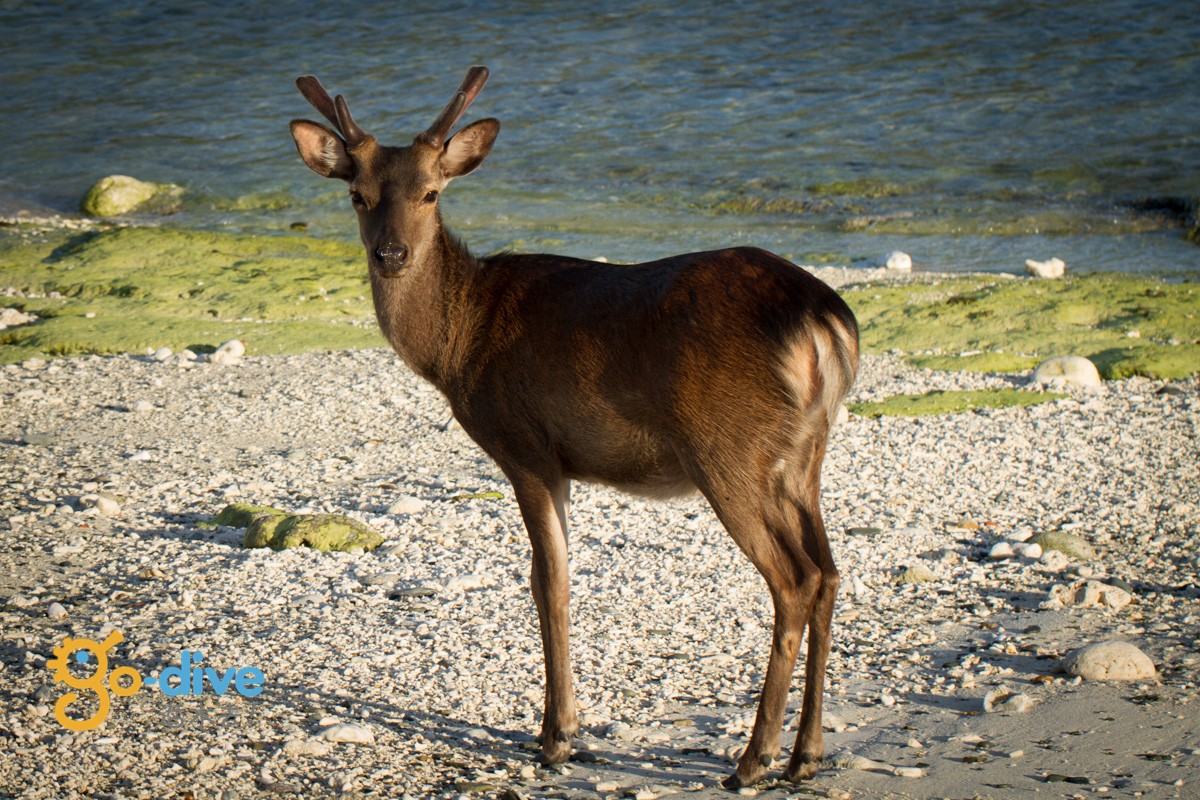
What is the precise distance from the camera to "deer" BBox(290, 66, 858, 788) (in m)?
4.77

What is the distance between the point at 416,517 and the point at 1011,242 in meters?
12.3

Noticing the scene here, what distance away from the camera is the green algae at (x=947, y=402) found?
9133mm

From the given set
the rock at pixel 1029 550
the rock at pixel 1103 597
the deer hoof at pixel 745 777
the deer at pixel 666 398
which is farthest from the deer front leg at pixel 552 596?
the rock at pixel 1029 550

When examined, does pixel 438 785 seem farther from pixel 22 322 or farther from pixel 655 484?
pixel 22 322

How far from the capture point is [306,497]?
25.5 ft

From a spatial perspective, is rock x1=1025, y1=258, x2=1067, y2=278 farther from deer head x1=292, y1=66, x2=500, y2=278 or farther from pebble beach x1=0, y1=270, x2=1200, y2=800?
deer head x1=292, y1=66, x2=500, y2=278

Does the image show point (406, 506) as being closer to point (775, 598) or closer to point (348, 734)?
point (348, 734)

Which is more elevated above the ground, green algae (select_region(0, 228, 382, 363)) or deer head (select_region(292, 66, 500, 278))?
deer head (select_region(292, 66, 500, 278))

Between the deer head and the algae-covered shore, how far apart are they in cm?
543

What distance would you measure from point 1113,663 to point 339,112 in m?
3.92

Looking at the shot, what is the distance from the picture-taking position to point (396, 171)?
557cm

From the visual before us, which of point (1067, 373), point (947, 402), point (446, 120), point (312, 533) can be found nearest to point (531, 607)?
point (312, 533)

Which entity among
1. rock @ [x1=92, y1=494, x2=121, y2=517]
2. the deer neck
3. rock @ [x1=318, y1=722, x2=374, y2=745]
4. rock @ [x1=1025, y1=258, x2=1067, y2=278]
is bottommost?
rock @ [x1=1025, y1=258, x2=1067, y2=278]

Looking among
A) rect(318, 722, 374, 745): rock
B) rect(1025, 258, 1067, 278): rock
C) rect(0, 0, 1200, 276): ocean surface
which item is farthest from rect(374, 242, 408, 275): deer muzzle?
rect(0, 0, 1200, 276): ocean surface
